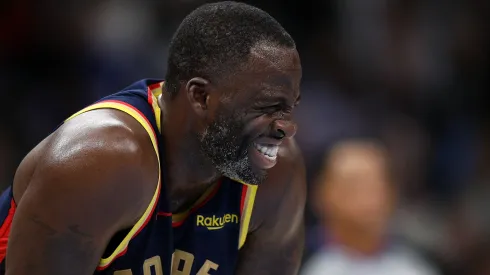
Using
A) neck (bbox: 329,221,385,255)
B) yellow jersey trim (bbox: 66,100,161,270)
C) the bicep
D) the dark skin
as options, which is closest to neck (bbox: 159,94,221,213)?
the dark skin

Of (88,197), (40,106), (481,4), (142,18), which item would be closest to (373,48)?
(481,4)

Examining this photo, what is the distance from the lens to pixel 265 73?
258 cm

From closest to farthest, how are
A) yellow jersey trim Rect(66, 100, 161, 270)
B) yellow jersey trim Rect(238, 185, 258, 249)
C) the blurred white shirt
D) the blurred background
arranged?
yellow jersey trim Rect(66, 100, 161, 270) → yellow jersey trim Rect(238, 185, 258, 249) → the blurred white shirt → the blurred background

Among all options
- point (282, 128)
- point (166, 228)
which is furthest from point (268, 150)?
point (166, 228)

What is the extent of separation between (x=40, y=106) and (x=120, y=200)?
165 inches

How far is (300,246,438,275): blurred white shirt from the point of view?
464 cm

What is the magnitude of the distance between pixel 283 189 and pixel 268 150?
34 centimetres

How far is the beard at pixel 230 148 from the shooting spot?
267 cm

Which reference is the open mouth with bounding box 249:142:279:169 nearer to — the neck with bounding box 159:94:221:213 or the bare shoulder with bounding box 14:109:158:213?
the neck with bounding box 159:94:221:213

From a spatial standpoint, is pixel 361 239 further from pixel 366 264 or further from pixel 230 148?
pixel 230 148

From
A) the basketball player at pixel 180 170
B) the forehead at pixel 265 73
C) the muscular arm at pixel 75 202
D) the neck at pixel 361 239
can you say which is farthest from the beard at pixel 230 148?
the neck at pixel 361 239

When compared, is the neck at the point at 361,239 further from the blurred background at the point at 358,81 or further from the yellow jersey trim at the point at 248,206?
the yellow jersey trim at the point at 248,206

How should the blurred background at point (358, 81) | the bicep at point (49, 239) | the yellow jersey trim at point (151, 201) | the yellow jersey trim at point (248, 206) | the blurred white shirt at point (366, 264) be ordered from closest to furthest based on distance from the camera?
the bicep at point (49, 239) < the yellow jersey trim at point (151, 201) < the yellow jersey trim at point (248, 206) < the blurred white shirt at point (366, 264) < the blurred background at point (358, 81)

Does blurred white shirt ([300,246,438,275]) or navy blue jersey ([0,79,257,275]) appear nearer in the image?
navy blue jersey ([0,79,257,275])
